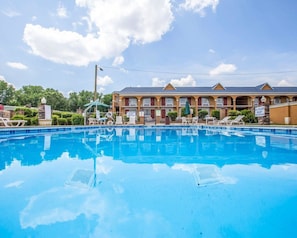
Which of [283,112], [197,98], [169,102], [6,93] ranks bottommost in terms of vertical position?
[283,112]

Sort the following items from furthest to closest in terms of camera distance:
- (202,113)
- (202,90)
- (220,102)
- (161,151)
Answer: (202,90), (220,102), (202,113), (161,151)

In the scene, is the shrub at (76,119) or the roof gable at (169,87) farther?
the roof gable at (169,87)

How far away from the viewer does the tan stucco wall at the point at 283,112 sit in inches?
509

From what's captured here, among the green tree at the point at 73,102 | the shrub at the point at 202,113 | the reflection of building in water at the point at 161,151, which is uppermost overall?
the green tree at the point at 73,102

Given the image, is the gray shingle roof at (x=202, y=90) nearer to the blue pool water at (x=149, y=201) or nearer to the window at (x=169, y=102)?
the window at (x=169, y=102)

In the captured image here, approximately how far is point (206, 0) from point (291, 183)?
14085 millimetres

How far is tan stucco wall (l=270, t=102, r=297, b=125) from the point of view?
42.4ft

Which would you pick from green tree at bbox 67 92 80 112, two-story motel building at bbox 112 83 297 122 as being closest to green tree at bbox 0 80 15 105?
green tree at bbox 67 92 80 112

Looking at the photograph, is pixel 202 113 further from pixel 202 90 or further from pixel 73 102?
pixel 73 102

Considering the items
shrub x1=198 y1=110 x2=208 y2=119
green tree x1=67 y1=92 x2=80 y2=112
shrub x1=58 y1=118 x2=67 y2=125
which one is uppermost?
green tree x1=67 y1=92 x2=80 y2=112

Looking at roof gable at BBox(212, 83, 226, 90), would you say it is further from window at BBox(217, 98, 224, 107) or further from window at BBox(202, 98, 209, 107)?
window at BBox(202, 98, 209, 107)

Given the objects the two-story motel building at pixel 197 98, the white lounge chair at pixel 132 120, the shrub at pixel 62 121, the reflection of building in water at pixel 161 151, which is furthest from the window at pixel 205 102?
the reflection of building in water at pixel 161 151

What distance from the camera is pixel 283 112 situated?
13906 millimetres

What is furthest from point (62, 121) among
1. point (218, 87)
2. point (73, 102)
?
point (73, 102)
